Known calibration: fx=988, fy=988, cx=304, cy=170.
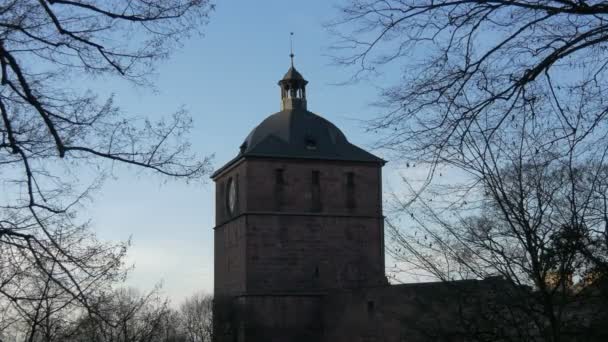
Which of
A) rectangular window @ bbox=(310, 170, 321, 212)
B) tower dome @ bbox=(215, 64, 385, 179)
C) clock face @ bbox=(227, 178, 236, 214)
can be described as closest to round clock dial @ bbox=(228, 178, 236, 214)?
clock face @ bbox=(227, 178, 236, 214)

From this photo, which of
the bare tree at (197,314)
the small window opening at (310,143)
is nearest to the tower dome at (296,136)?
the small window opening at (310,143)

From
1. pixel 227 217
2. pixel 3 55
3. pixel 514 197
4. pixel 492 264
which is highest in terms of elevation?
pixel 227 217

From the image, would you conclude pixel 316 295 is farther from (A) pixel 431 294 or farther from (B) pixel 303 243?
(A) pixel 431 294

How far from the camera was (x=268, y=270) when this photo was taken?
40.8 meters

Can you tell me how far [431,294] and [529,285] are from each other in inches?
59.1

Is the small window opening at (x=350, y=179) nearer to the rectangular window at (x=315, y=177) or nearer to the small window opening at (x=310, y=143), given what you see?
the rectangular window at (x=315, y=177)

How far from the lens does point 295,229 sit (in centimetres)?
4138

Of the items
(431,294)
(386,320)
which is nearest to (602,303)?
(431,294)

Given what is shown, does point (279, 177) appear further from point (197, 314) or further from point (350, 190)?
point (197, 314)

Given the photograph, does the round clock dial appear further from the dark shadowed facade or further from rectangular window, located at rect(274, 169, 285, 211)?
rectangular window, located at rect(274, 169, 285, 211)

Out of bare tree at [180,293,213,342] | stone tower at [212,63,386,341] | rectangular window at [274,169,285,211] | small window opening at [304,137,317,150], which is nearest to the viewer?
stone tower at [212,63,386,341]

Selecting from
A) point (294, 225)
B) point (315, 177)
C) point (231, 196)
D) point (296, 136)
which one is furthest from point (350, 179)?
point (231, 196)

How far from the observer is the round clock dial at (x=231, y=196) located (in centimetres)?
4350

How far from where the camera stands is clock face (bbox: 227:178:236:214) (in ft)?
143
